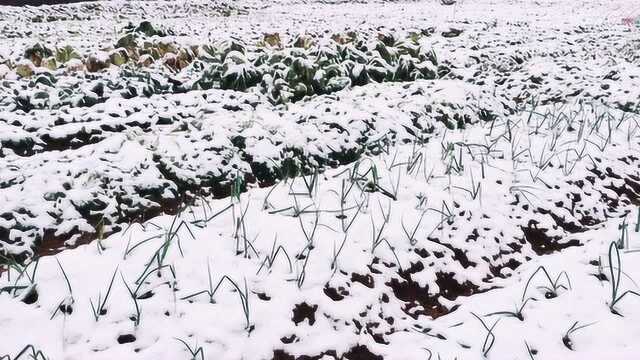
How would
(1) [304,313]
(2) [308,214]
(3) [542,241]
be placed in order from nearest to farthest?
(1) [304,313] < (2) [308,214] < (3) [542,241]

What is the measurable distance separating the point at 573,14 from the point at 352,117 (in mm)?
17517

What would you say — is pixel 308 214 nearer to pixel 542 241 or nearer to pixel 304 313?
pixel 304 313

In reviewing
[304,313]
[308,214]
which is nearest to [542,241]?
[308,214]

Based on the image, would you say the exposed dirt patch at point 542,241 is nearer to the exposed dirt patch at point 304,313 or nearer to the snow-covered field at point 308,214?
the snow-covered field at point 308,214

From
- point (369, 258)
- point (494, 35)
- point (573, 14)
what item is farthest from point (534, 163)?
point (573, 14)

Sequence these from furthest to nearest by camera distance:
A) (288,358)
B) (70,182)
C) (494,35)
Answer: (494,35) < (70,182) < (288,358)

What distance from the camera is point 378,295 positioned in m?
2.48

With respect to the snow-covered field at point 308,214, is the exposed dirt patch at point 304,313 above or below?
below

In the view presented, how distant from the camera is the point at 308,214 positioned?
2973 mm

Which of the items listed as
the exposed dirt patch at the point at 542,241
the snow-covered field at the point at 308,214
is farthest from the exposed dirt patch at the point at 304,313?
the exposed dirt patch at the point at 542,241

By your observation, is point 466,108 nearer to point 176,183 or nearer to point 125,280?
point 176,183

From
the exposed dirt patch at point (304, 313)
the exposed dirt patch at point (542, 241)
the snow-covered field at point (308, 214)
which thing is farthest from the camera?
the exposed dirt patch at point (542, 241)

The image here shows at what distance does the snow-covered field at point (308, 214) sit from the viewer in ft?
6.99

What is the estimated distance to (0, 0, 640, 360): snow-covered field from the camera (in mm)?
2131
